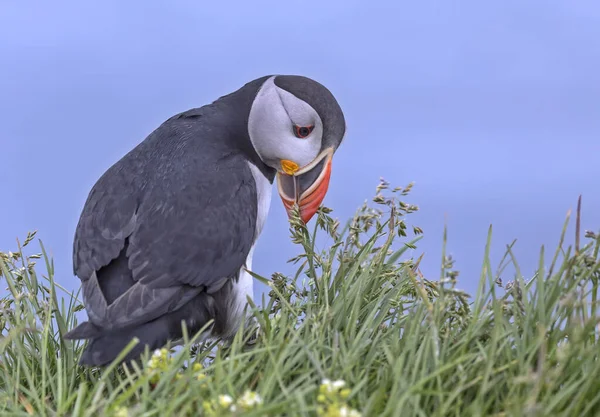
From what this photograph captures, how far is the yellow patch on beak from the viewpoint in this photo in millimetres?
4859

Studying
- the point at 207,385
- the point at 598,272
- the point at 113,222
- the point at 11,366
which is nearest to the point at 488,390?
the point at 598,272

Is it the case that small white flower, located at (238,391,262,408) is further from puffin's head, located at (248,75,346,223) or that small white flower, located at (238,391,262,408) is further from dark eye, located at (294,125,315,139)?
dark eye, located at (294,125,315,139)

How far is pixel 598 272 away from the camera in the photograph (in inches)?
134

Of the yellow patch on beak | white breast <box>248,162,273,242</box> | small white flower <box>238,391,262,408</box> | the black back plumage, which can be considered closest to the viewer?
small white flower <box>238,391,262,408</box>

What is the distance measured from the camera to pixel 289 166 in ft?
16.0

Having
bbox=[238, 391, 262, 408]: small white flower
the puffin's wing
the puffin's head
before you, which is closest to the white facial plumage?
the puffin's head

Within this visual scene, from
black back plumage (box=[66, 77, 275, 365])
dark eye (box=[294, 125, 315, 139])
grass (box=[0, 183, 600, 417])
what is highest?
dark eye (box=[294, 125, 315, 139])

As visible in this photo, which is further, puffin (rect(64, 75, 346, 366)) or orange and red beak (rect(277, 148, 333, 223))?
orange and red beak (rect(277, 148, 333, 223))

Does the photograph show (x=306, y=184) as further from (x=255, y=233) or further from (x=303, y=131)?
(x=255, y=233)

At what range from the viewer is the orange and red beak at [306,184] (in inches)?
187

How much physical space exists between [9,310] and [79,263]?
1.66 feet

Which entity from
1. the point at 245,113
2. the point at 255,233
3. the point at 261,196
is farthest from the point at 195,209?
the point at 245,113

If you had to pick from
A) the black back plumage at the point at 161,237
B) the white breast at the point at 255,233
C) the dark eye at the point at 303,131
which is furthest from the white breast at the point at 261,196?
the dark eye at the point at 303,131

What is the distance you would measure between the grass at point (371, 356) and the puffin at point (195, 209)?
29cm
